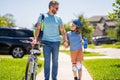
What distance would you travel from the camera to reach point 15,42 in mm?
21547

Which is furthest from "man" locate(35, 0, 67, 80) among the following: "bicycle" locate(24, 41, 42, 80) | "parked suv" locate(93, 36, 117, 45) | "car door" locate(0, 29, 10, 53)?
"parked suv" locate(93, 36, 117, 45)

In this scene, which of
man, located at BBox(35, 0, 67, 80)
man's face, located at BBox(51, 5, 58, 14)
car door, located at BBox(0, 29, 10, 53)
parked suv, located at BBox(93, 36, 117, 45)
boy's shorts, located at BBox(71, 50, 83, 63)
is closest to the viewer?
man's face, located at BBox(51, 5, 58, 14)

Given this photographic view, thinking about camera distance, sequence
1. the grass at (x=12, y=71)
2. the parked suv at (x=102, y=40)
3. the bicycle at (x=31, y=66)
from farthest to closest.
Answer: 1. the parked suv at (x=102, y=40)
2. the grass at (x=12, y=71)
3. the bicycle at (x=31, y=66)

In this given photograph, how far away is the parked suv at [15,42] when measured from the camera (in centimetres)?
2139

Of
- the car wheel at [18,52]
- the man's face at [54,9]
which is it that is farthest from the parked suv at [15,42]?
the man's face at [54,9]

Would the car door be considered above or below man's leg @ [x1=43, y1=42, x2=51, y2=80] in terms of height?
below

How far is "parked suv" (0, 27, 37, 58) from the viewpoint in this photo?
70.2 ft

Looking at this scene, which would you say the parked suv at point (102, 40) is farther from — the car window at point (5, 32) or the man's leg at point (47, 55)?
the man's leg at point (47, 55)

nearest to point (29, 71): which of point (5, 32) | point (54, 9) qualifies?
point (54, 9)

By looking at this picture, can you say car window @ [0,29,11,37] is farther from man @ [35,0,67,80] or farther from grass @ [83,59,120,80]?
man @ [35,0,67,80]

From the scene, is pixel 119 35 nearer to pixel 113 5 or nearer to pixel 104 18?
pixel 113 5

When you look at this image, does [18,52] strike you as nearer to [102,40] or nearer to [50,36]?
[50,36]

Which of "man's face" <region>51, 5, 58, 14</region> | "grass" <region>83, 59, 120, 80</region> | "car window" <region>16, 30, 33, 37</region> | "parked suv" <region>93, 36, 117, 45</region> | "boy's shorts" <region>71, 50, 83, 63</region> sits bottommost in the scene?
"parked suv" <region>93, 36, 117, 45</region>

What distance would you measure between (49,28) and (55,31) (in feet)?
0.54
